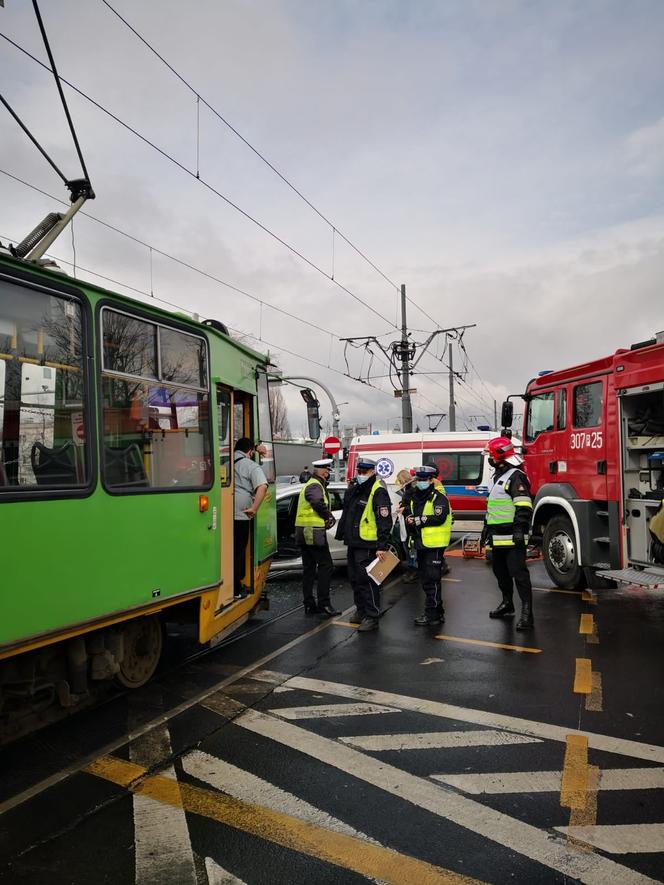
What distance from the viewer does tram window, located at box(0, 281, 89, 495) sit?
3557 mm

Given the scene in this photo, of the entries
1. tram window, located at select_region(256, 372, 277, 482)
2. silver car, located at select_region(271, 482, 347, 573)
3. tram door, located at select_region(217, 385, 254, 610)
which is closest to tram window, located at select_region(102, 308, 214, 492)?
tram door, located at select_region(217, 385, 254, 610)

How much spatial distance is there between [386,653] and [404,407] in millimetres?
17186

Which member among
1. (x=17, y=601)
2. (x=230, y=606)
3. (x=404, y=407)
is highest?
(x=404, y=407)

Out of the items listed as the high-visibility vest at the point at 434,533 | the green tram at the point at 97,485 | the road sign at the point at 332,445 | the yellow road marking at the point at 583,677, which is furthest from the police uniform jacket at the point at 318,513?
the road sign at the point at 332,445

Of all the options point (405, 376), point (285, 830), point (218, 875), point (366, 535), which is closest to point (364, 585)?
point (366, 535)

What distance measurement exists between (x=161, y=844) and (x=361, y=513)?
4.62m

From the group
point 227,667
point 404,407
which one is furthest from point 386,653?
point 404,407

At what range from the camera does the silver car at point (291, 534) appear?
33.3 ft

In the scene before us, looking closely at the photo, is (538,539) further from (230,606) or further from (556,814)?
(556,814)

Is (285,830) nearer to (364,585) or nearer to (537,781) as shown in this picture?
(537,781)

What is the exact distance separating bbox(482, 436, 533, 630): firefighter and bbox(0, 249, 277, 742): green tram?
125 inches

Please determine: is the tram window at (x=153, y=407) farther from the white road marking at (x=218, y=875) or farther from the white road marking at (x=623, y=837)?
the white road marking at (x=623, y=837)

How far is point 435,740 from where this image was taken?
4.18m

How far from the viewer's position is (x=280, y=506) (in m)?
10.6
